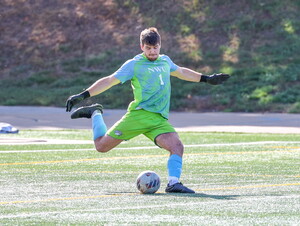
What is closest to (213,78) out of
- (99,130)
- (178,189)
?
(99,130)

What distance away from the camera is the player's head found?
31.8 feet

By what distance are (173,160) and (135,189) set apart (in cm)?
60

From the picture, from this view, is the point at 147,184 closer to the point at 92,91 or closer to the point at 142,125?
the point at 142,125

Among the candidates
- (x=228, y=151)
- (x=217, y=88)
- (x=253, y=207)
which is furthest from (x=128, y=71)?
(x=217, y=88)

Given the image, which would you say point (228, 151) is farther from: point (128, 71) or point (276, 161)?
point (128, 71)

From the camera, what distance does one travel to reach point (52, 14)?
36.0 meters

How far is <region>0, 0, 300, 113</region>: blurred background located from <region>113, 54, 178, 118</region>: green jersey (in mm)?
17085

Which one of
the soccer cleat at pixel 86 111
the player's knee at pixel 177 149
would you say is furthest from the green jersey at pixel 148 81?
the soccer cleat at pixel 86 111

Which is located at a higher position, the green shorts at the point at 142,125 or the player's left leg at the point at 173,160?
the green shorts at the point at 142,125

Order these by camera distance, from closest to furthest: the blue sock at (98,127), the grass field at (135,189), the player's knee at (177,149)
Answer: the grass field at (135,189), the player's knee at (177,149), the blue sock at (98,127)

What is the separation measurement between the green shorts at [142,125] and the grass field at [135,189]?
62cm

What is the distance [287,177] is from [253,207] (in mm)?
3039

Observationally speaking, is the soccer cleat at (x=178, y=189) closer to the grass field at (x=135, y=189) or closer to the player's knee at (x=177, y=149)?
the grass field at (x=135, y=189)

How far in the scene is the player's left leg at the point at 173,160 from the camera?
9500mm
